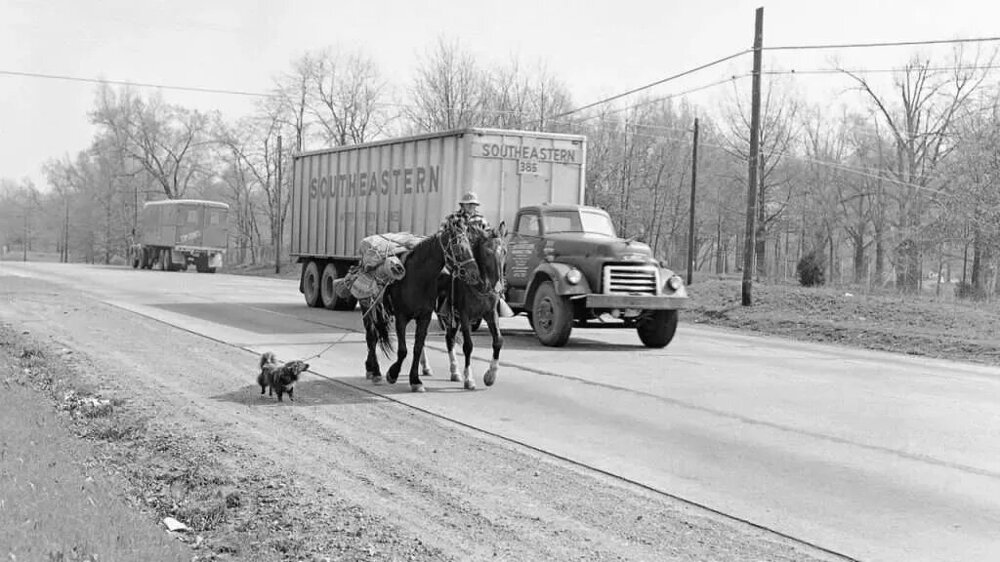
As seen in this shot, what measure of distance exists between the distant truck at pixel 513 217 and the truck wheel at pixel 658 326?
17mm

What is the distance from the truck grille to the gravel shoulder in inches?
247

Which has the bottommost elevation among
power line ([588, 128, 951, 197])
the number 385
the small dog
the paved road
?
the paved road

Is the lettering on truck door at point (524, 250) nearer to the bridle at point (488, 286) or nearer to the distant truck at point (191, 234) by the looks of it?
the bridle at point (488, 286)

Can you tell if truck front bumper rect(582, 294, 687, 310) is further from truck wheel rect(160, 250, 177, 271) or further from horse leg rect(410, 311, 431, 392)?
truck wheel rect(160, 250, 177, 271)

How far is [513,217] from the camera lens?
18.7 m

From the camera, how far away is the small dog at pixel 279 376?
9.41 metres

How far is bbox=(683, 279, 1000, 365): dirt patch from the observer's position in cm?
1839

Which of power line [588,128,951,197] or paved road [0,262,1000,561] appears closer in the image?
paved road [0,262,1000,561]

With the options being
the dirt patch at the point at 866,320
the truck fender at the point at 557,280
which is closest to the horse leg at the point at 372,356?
the truck fender at the point at 557,280

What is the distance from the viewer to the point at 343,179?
79.1 ft

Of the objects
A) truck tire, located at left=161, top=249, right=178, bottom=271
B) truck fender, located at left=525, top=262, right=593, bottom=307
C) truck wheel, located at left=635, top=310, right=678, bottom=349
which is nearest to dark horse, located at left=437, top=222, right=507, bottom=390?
truck fender, located at left=525, top=262, right=593, bottom=307

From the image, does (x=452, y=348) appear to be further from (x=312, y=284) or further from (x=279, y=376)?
(x=312, y=284)

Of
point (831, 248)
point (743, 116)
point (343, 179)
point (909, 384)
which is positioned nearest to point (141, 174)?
point (743, 116)

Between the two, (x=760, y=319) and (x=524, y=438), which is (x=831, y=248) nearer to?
(x=760, y=319)
